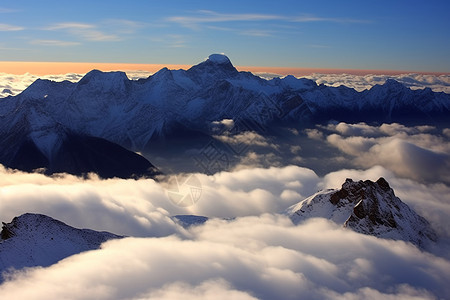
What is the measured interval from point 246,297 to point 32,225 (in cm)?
10347

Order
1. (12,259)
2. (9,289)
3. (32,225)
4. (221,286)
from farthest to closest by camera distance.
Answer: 1. (221,286)
2. (32,225)
3. (12,259)
4. (9,289)

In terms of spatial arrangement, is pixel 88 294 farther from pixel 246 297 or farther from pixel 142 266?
pixel 246 297

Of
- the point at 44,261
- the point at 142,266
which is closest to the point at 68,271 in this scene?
the point at 44,261

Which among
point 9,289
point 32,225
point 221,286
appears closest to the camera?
point 9,289

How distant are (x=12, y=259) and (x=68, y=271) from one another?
74.6ft

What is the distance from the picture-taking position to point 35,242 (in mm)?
168875

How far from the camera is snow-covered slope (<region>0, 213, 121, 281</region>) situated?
157750 millimetres

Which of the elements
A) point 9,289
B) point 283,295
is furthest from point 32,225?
point 283,295

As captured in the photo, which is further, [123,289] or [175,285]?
[175,285]

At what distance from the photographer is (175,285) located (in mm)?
186875

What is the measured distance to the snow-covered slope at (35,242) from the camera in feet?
518

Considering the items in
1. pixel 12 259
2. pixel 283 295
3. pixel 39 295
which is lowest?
pixel 283 295

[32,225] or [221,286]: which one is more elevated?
[32,225]

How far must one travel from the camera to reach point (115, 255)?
196 meters
